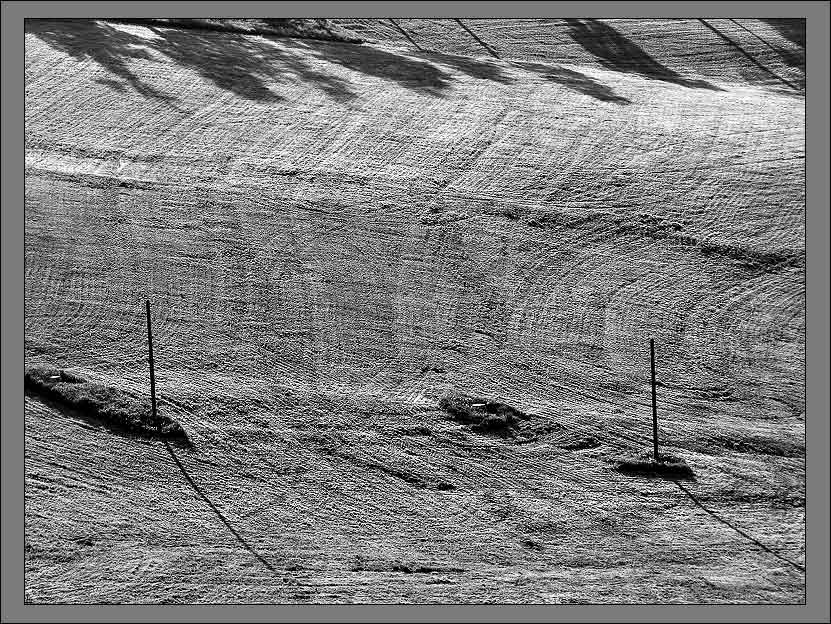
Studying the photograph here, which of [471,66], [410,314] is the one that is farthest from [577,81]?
[410,314]

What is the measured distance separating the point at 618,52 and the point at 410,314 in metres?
14.0

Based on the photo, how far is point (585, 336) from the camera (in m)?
22.7

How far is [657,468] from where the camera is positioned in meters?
20.2

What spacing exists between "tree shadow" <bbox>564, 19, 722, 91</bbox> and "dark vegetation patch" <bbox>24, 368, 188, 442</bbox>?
56.8ft

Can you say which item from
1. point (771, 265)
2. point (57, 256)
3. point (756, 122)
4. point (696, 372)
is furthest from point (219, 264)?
point (756, 122)

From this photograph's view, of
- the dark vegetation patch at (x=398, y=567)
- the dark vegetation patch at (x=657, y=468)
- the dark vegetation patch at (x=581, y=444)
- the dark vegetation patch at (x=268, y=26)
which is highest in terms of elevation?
the dark vegetation patch at (x=268, y=26)

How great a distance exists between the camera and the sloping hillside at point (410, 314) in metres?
18.5

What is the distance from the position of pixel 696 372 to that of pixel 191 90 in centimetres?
1497

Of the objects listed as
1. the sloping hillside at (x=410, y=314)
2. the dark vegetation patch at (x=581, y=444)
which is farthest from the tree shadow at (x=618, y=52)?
the dark vegetation patch at (x=581, y=444)

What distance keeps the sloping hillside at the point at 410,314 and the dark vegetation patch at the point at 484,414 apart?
0.19 meters

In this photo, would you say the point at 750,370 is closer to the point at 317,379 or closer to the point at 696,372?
the point at 696,372

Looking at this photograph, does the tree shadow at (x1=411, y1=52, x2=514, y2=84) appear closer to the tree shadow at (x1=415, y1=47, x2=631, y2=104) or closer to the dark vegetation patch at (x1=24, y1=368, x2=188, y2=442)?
the tree shadow at (x1=415, y1=47, x2=631, y2=104)

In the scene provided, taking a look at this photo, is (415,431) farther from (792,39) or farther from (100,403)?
(792,39)

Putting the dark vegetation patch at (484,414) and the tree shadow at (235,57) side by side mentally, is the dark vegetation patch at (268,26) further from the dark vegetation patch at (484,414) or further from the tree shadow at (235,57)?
the dark vegetation patch at (484,414)
